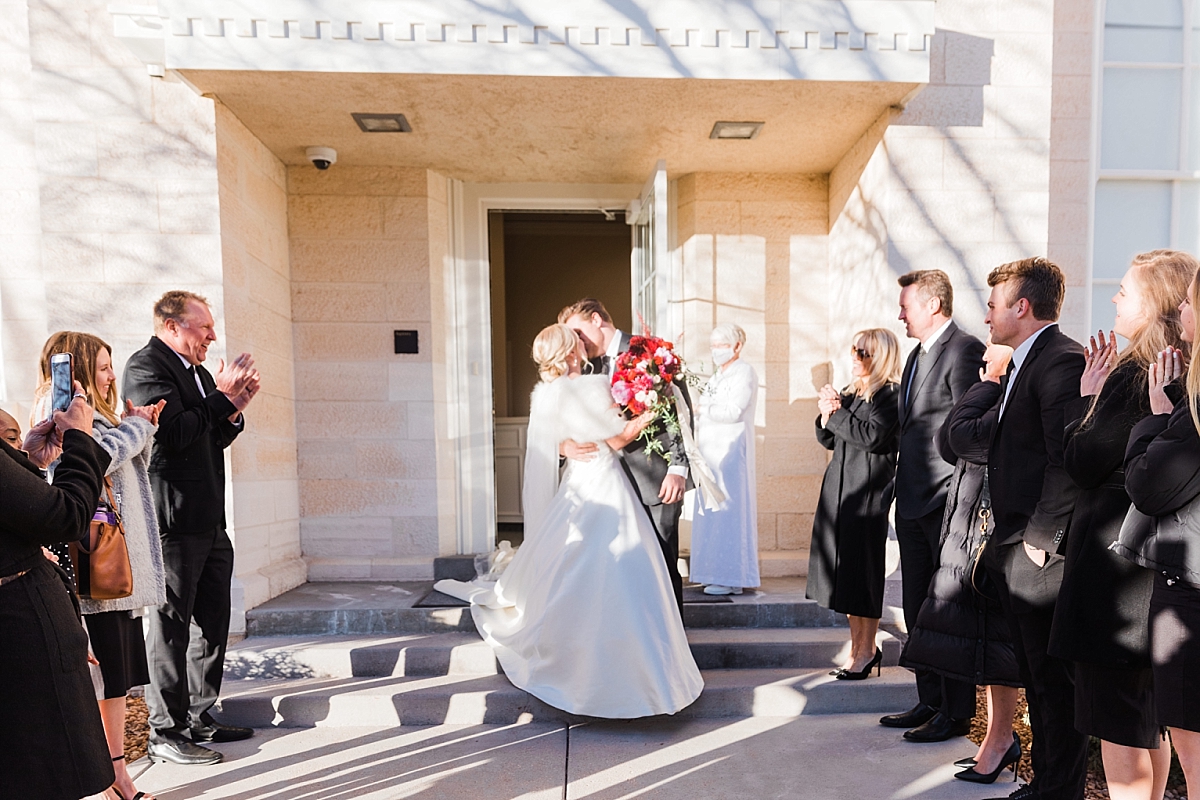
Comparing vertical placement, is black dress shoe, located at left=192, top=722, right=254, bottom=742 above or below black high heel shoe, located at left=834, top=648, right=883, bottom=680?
below

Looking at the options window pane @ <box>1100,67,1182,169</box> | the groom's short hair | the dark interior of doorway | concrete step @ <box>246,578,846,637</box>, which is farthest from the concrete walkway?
the dark interior of doorway

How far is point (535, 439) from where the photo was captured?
12.7ft

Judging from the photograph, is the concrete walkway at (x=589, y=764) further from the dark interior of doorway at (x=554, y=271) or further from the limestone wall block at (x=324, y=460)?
the dark interior of doorway at (x=554, y=271)

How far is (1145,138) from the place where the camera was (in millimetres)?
5223

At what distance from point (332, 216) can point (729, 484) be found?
11.7ft

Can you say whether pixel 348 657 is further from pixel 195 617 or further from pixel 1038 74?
pixel 1038 74

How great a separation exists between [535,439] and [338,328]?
2490mm

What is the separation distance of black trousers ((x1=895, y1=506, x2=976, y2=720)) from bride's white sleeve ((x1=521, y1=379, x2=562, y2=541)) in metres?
1.74

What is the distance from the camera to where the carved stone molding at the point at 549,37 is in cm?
401

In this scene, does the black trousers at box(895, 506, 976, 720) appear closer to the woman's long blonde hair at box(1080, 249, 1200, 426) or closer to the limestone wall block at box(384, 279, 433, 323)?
the woman's long blonde hair at box(1080, 249, 1200, 426)

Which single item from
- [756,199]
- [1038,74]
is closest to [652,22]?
[756,199]

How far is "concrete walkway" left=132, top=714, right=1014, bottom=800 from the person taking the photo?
305 cm

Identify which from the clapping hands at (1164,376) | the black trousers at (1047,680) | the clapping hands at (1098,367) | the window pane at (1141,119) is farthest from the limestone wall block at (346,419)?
the window pane at (1141,119)

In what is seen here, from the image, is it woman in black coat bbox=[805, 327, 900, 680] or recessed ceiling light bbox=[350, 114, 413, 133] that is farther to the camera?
recessed ceiling light bbox=[350, 114, 413, 133]
